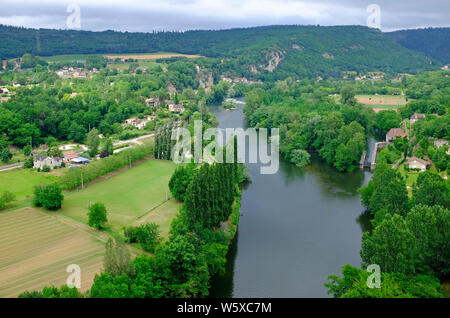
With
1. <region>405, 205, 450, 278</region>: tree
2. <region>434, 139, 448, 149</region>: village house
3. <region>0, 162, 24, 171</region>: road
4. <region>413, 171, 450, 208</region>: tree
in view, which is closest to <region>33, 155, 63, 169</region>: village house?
<region>0, 162, 24, 171</region>: road

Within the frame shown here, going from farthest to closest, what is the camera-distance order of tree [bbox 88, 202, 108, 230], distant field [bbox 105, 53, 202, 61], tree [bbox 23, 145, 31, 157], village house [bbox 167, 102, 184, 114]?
distant field [bbox 105, 53, 202, 61], village house [bbox 167, 102, 184, 114], tree [bbox 23, 145, 31, 157], tree [bbox 88, 202, 108, 230]

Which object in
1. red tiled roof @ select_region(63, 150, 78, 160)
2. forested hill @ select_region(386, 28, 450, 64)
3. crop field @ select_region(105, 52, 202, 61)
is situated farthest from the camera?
forested hill @ select_region(386, 28, 450, 64)

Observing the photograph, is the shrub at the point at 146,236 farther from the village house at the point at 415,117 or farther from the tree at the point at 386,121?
the village house at the point at 415,117

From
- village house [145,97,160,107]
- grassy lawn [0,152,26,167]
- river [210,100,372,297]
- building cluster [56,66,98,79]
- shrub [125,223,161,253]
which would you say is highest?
building cluster [56,66,98,79]

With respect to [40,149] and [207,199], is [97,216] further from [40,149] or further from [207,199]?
[40,149]

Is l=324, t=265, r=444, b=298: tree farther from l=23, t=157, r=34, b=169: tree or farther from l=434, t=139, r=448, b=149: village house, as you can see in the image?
l=23, t=157, r=34, b=169: tree

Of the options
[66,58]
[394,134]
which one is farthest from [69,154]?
[66,58]

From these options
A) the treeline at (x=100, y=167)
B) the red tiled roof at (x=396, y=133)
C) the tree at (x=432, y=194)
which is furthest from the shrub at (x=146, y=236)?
the red tiled roof at (x=396, y=133)
